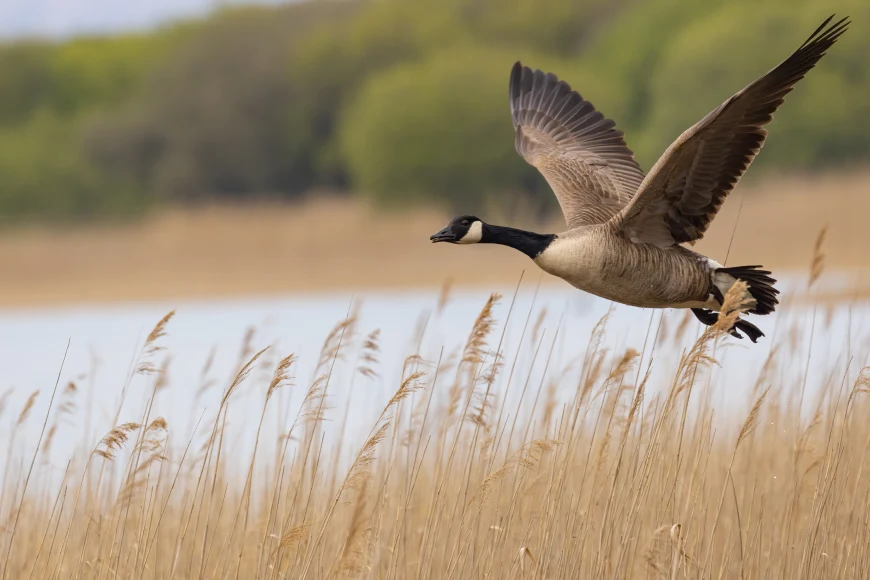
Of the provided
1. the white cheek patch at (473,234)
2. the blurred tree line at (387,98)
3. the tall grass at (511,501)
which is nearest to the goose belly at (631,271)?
the tall grass at (511,501)

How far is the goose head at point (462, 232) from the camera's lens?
5238mm

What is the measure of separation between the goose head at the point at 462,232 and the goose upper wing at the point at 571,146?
0.74 m

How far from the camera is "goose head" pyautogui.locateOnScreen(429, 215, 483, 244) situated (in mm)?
5238

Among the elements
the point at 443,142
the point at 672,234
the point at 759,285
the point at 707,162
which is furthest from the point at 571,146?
the point at 443,142

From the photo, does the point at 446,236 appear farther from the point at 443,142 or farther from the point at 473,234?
the point at 443,142

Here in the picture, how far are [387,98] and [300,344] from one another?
24939mm

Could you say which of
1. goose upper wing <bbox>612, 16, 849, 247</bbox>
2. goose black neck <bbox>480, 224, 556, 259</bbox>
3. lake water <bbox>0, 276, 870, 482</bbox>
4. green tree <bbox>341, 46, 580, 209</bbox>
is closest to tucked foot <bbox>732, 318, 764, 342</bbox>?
lake water <bbox>0, 276, 870, 482</bbox>

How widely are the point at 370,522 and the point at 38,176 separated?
1319 inches

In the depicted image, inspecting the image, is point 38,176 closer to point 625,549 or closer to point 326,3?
point 326,3

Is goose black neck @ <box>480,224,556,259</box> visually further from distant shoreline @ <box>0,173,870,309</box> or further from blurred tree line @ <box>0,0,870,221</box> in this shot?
blurred tree line @ <box>0,0,870,221</box>

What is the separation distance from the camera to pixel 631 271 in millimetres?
5098

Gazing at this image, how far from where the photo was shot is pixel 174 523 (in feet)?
18.8

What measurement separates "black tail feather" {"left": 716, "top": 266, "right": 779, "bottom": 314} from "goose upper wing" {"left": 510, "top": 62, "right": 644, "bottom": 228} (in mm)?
877

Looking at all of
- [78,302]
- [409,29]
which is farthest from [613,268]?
[409,29]
